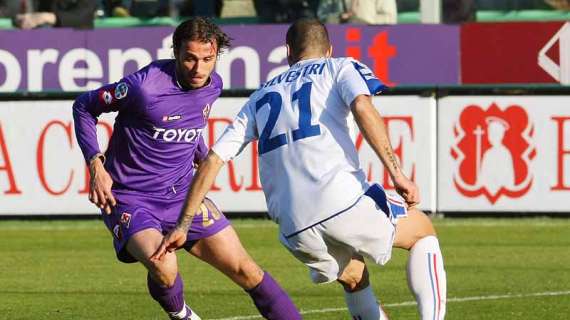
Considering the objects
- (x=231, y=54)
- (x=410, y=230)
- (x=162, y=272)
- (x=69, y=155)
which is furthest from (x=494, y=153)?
(x=410, y=230)

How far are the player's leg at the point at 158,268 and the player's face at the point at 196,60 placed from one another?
88cm

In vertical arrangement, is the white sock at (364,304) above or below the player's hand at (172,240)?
below

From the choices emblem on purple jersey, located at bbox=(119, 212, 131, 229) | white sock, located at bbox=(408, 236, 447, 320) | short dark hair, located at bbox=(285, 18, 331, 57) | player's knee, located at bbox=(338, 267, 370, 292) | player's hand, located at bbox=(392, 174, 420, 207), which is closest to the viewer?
player's hand, located at bbox=(392, 174, 420, 207)

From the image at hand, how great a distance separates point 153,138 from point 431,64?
8.87 meters

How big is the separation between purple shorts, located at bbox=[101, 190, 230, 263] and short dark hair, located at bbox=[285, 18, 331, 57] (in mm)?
1373

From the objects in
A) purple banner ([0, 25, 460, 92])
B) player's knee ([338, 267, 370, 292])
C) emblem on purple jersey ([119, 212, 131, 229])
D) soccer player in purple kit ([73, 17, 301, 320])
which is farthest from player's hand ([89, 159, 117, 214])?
purple banner ([0, 25, 460, 92])

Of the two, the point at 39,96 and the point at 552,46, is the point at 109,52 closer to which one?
the point at 39,96

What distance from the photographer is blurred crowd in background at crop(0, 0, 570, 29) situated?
57.0ft

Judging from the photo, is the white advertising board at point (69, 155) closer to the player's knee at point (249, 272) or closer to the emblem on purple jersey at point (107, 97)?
the emblem on purple jersey at point (107, 97)

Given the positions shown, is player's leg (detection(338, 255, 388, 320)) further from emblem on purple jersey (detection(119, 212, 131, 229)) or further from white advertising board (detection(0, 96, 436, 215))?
white advertising board (detection(0, 96, 436, 215))

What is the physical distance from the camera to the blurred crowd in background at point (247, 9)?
57.0ft

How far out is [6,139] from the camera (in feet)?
53.0

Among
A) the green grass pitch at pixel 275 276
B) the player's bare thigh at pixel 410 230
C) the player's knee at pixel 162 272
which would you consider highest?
the player's bare thigh at pixel 410 230

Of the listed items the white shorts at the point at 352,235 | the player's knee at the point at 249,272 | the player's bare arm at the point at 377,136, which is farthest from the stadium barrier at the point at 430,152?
the player's bare arm at the point at 377,136
